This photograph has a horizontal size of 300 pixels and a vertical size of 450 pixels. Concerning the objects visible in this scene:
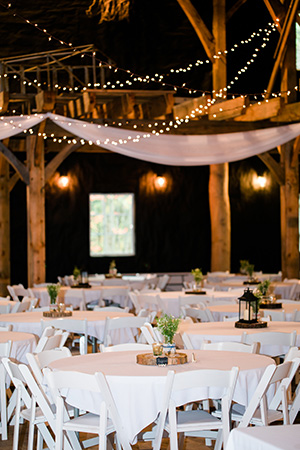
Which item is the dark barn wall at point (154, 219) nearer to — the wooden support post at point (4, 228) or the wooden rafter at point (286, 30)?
the wooden support post at point (4, 228)

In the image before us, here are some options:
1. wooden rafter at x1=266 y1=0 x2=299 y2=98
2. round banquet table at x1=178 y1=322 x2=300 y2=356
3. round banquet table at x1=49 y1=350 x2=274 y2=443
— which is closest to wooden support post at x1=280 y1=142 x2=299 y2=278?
wooden rafter at x1=266 y1=0 x2=299 y2=98

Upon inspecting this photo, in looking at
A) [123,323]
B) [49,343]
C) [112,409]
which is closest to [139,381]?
[112,409]

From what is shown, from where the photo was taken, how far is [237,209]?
51.5 feet

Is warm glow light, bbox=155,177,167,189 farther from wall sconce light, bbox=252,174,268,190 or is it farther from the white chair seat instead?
the white chair seat

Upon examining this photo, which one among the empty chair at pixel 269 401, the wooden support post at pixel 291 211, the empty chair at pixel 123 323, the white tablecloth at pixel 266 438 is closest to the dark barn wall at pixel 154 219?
the wooden support post at pixel 291 211

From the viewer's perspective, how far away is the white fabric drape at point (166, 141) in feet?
27.5

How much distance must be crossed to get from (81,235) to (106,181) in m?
1.25

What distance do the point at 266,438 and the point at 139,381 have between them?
122 centimetres

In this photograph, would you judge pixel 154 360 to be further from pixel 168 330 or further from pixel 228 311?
pixel 228 311

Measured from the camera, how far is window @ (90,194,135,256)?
50.1 feet

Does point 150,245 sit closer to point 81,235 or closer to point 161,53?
point 81,235

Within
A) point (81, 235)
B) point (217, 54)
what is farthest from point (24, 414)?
point (81, 235)

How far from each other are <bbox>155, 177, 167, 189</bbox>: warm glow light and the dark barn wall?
15 centimetres

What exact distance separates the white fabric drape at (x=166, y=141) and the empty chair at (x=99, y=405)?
15.8 feet
